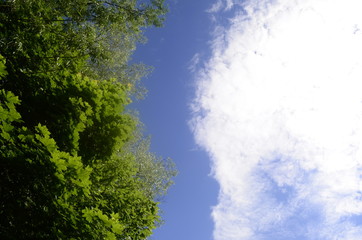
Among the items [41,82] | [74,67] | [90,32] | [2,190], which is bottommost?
[2,190]

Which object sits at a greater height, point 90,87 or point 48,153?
point 90,87

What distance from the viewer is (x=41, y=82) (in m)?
9.34

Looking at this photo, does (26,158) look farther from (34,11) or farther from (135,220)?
(34,11)

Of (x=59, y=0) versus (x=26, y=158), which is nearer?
(x=26, y=158)

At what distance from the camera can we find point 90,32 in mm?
12789

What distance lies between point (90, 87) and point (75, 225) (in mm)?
4853

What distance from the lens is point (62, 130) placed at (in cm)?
919

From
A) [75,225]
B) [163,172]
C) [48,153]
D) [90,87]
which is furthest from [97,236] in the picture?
[163,172]

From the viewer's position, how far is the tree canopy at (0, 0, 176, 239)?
22.3ft

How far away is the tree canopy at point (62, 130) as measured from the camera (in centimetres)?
680

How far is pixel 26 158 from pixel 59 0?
8765 millimetres

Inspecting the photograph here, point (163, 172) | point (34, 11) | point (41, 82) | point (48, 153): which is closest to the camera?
point (48, 153)

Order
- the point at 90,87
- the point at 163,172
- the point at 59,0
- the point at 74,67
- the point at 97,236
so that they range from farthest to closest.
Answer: the point at 163,172 < the point at 59,0 < the point at 74,67 < the point at 90,87 < the point at 97,236

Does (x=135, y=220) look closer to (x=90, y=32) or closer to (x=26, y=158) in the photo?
(x=26, y=158)
